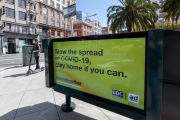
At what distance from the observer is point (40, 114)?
115 inches

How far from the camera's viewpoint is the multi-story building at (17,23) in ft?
103

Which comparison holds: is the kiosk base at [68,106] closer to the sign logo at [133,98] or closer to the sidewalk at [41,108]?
the sidewalk at [41,108]

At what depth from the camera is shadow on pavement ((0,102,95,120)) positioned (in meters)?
2.78

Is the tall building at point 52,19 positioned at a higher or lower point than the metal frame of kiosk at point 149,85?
higher

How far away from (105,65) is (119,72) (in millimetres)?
262

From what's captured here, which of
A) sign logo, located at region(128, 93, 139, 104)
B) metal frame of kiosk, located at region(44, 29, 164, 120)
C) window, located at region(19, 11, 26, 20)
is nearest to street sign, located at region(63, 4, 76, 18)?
metal frame of kiosk, located at region(44, 29, 164, 120)

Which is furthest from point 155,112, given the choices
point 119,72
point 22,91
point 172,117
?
point 22,91

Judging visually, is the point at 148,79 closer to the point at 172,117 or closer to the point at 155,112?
the point at 155,112

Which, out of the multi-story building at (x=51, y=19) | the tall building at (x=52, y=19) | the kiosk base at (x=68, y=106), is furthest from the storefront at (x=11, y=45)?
the kiosk base at (x=68, y=106)

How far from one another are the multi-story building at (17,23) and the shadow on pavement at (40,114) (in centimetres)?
3295

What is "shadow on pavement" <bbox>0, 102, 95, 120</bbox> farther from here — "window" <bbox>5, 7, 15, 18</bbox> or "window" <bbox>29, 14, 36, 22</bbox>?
"window" <bbox>29, 14, 36, 22</bbox>

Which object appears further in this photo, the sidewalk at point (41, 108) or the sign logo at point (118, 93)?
the sidewalk at point (41, 108)

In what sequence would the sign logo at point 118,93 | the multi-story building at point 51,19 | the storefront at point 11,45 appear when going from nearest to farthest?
the sign logo at point 118,93 → the storefront at point 11,45 → the multi-story building at point 51,19

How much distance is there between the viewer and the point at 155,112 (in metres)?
1.56
